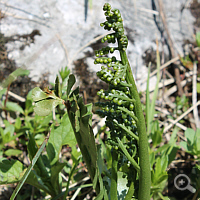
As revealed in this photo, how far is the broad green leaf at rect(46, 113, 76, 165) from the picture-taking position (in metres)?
1.55

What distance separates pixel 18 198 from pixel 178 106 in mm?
1830

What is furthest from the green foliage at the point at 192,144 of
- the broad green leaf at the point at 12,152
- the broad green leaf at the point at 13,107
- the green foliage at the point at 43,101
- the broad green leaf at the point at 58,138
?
the broad green leaf at the point at 13,107

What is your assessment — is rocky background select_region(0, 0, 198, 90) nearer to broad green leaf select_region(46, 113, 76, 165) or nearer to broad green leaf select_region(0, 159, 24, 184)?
broad green leaf select_region(46, 113, 76, 165)

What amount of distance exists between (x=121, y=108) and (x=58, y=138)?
720mm

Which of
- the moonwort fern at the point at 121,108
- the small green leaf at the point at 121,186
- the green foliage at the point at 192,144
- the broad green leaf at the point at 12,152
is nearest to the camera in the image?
the moonwort fern at the point at 121,108

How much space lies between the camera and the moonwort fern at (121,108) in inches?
36.9

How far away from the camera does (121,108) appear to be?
987 millimetres

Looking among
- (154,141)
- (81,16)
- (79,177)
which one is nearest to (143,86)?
(154,141)

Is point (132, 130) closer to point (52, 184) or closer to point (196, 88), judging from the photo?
point (52, 184)

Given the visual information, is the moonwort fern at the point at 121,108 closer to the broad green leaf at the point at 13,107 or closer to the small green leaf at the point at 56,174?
the small green leaf at the point at 56,174

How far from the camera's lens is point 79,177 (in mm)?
1894

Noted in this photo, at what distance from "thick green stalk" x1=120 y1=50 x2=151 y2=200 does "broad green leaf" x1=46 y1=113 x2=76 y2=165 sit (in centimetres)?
58

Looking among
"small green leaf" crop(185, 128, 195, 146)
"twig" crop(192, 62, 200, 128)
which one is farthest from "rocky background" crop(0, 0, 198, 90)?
"small green leaf" crop(185, 128, 195, 146)

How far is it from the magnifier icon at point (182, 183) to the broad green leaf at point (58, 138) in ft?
3.28
